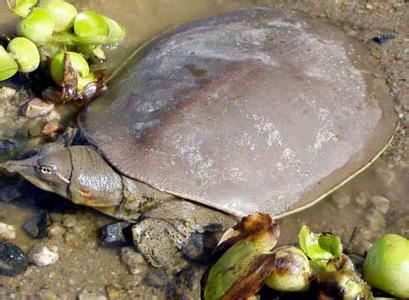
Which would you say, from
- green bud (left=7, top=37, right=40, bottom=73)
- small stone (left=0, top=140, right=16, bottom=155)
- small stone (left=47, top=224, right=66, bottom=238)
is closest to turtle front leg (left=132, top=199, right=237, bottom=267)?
small stone (left=47, top=224, right=66, bottom=238)

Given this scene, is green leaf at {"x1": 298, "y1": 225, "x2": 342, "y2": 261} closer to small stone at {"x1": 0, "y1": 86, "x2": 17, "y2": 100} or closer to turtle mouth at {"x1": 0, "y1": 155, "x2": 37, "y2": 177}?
turtle mouth at {"x1": 0, "y1": 155, "x2": 37, "y2": 177}

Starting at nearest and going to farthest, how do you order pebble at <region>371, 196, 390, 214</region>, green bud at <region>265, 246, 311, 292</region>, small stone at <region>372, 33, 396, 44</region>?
green bud at <region>265, 246, 311, 292</region>, pebble at <region>371, 196, 390, 214</region>, small stone at <region>372, 33, 396, 44</region>

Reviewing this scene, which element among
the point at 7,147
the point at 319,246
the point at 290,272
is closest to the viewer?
the point at 290,272

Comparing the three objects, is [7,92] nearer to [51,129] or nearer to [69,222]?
[51,129]

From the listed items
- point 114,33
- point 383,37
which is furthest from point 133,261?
point 383,37

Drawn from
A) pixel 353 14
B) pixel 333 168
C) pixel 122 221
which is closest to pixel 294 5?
pixel 353 14

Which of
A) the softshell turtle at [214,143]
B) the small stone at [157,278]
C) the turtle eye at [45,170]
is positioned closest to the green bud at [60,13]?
the softshell turtle at [214,143]

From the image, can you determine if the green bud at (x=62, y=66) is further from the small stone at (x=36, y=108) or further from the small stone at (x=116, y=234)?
the small stone at (x=116, y=234)
